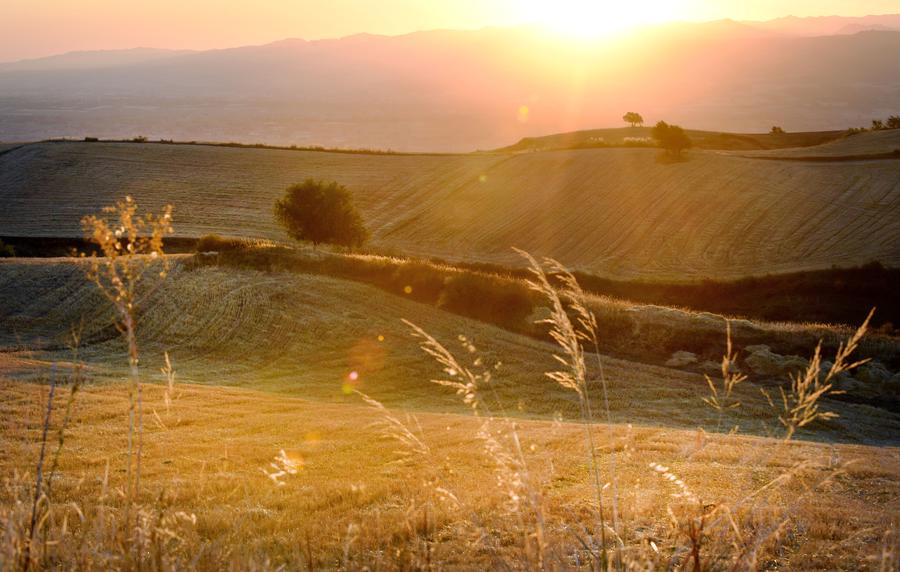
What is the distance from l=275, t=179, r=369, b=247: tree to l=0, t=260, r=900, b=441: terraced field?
1738 centimetres

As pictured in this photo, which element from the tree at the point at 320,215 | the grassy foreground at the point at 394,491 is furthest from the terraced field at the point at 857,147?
the grassy foreground at the point at 394,491

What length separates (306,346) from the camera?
92.1 feet

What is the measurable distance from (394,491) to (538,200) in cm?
5608

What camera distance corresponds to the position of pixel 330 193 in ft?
177

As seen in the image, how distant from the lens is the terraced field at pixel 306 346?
2262cm

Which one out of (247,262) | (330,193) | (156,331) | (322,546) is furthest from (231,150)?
(322,546)

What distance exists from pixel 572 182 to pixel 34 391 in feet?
183

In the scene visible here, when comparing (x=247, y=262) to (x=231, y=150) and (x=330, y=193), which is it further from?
(x=231, y=150)

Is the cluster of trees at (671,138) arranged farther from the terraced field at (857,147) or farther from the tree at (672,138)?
the terraced field at (857,147)

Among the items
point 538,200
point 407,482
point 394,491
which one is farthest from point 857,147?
point 394,491

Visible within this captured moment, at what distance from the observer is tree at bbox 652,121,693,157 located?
234 ft

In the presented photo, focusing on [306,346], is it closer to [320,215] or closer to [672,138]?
[320,215]

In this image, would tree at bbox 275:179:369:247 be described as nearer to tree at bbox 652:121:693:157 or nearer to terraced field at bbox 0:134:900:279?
terraced field at bbox 0:134:900:279

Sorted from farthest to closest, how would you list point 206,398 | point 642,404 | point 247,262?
point 247,262 → point 642,404 → point 206,398
